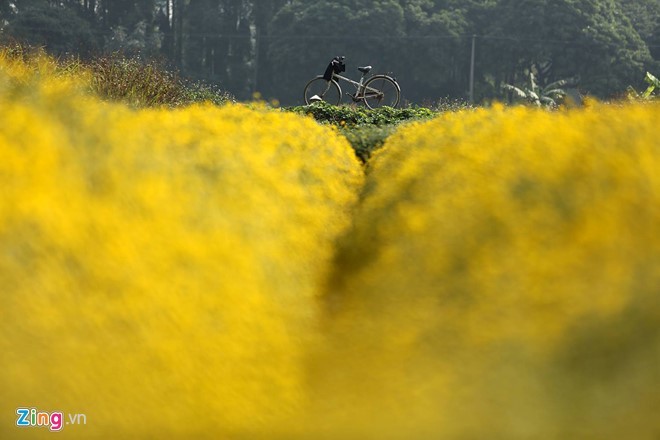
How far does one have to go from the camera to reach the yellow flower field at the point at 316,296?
13.3 feet

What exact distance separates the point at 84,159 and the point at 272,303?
1.21 m

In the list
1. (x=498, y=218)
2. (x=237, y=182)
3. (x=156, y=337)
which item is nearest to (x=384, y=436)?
(x=156, y=337)

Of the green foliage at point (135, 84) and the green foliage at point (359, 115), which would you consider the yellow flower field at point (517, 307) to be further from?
the green foliage at point (359, 115)

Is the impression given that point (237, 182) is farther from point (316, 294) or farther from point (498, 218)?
point (498, 218)

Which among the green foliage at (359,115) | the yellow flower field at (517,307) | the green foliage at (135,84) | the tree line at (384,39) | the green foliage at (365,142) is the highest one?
the tree line at (384,39)

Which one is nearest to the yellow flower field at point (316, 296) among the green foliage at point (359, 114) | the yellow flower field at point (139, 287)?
the yellow flower field at point (139, 287)

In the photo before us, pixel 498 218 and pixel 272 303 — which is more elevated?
pixel 498 218

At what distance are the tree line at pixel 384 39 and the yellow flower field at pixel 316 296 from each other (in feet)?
148

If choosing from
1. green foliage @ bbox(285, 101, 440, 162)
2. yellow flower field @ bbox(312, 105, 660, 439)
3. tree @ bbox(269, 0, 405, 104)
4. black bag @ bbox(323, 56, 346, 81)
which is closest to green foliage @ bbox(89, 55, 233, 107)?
green foliage @ bbox(285, 101, 440, 162)

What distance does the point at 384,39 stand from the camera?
177ft

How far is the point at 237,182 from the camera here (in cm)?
562

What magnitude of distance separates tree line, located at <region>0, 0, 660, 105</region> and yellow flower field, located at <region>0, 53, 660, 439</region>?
45.1 metres

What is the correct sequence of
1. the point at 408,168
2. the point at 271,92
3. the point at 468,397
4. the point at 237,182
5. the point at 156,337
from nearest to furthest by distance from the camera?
the point at 156,337
the point at 468,397
the point at 237,182
the point at 408,168
the point at 271,92

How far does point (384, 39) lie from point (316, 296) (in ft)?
163
